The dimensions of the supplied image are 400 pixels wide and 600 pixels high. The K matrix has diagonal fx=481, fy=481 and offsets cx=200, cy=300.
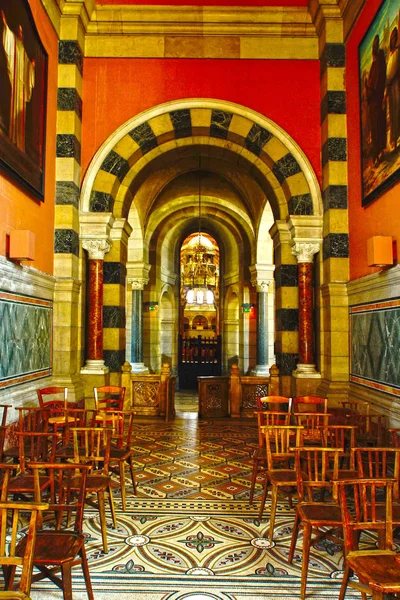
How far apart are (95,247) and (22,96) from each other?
2.41m

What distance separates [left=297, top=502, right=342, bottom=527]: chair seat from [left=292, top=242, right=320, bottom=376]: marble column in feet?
13.4

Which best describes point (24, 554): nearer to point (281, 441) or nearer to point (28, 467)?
point (28, 467)

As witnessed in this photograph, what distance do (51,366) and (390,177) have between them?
4.73 metres

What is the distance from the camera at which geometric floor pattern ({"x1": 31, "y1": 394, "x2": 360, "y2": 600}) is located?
2750mm

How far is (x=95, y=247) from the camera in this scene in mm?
7066

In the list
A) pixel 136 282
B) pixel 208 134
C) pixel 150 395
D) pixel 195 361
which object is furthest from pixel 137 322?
pixel 208 134

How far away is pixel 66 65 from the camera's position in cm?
677

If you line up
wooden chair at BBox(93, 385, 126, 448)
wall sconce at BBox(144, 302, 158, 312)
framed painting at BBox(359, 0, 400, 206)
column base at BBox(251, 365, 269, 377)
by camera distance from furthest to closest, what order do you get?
wall sconce at BBox(144, 302, 158, 312) < column base at BBox(251, 365, 269, 377) < framed painting at BBox(359, 0, 400, 206) < wooden chair at BBox(93, 385, 126, 448)

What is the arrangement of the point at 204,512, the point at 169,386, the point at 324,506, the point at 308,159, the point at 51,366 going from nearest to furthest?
the point at 324,506 < the point at 204,512 < the point at 51,366 < the point at 308,159 < the point at 169,386

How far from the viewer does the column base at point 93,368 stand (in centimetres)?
698

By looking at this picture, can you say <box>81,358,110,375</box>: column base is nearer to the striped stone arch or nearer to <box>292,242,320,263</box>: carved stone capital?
the striped stone arch

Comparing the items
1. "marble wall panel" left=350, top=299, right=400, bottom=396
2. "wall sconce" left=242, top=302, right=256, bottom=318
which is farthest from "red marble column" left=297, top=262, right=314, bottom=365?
"wall sconce" left=242, top=302, right=256, bottom=318

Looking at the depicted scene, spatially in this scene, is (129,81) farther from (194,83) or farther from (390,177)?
(390,177)

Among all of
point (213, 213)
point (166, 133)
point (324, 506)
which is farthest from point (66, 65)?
point (213, 213)
